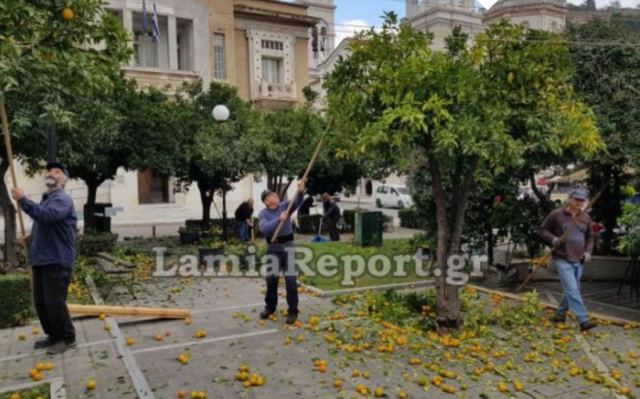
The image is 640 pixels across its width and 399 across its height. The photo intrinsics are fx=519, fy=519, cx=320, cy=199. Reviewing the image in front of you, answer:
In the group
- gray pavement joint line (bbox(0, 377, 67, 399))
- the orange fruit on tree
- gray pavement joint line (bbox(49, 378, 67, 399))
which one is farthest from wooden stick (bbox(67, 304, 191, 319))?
the orange fruit on tree

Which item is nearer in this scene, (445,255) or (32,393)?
(32,393)

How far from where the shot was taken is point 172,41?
28.9 metres

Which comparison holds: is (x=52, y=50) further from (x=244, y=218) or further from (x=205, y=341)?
(x=244, y=218)

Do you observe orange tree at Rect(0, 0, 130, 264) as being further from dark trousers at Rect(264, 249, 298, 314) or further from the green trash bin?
the green trash bin

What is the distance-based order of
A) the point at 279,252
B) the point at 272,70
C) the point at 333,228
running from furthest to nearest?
the point at 272,70 → the point at 333,228 → the point at 279,252

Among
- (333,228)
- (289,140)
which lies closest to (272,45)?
(289,140)

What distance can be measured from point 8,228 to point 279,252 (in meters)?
5.97

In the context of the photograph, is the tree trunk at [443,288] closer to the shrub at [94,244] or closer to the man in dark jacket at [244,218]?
the man in dark jacket at [244,218]

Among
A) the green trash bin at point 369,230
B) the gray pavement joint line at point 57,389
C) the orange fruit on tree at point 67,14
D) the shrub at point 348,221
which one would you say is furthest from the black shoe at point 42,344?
the shrub at point 348,221

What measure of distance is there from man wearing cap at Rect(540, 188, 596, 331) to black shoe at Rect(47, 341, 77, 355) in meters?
6.16

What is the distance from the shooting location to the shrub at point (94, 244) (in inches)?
530

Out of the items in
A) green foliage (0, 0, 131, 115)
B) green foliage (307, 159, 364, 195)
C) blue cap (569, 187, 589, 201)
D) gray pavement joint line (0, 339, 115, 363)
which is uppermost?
green foliage (0, 0, 131, 115)

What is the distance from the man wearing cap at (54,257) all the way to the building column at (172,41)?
2511 cm

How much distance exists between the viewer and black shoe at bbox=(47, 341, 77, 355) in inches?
219
